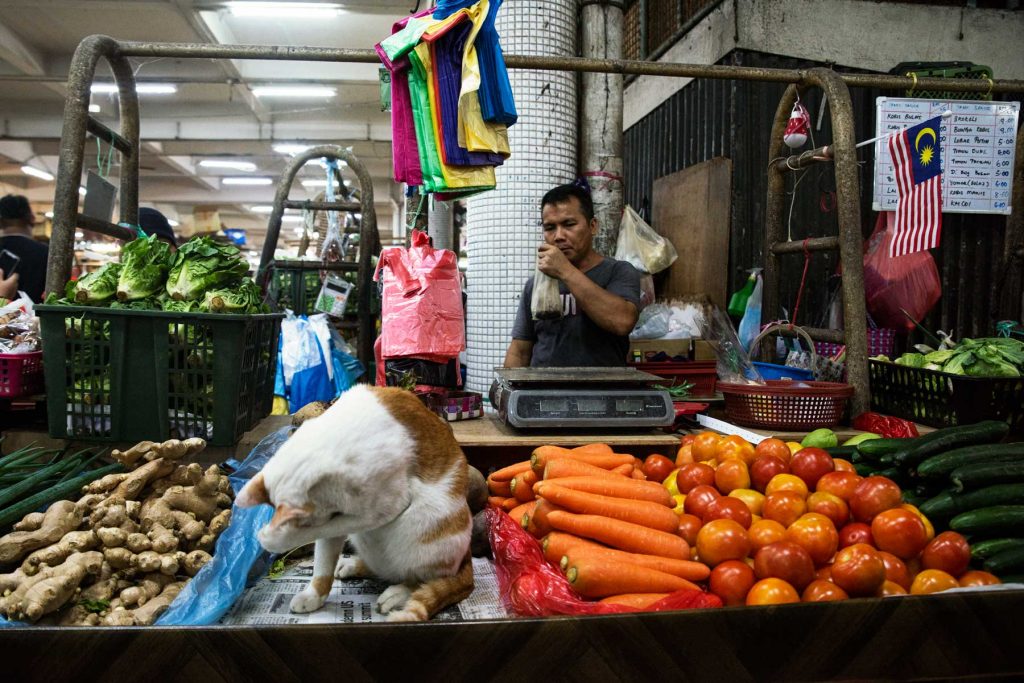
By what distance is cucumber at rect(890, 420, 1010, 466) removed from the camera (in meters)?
2.01

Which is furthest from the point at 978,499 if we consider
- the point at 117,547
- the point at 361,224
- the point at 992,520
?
the point at 361,224

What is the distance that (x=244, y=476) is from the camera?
210 cm

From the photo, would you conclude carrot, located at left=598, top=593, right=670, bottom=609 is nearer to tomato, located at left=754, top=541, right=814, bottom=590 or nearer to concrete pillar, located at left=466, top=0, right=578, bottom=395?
tomato, located at left=754, top=541, right=814, bottom=590

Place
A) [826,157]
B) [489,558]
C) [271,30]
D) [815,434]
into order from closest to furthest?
[489,558] < [815,434] < [826,157] < [271,30]

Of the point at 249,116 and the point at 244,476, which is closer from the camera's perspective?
the point at 244,476

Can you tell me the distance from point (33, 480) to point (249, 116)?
13.7 m

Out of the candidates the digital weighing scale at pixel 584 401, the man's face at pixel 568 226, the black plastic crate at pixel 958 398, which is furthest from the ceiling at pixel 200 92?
the black plastic crate at pixel 958 398

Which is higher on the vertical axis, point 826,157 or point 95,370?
point 826,157

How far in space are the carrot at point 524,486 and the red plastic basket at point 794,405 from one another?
1192mm

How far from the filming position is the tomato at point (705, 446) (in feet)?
7.37

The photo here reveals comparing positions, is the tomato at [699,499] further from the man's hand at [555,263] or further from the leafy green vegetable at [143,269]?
the leafy green vegetable at [143,269]

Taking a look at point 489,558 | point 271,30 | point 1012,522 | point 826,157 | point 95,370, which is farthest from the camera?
point 271,30

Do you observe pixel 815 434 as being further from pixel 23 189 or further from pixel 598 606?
pixel 23 189

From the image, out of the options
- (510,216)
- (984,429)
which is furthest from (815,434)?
(510,216)
